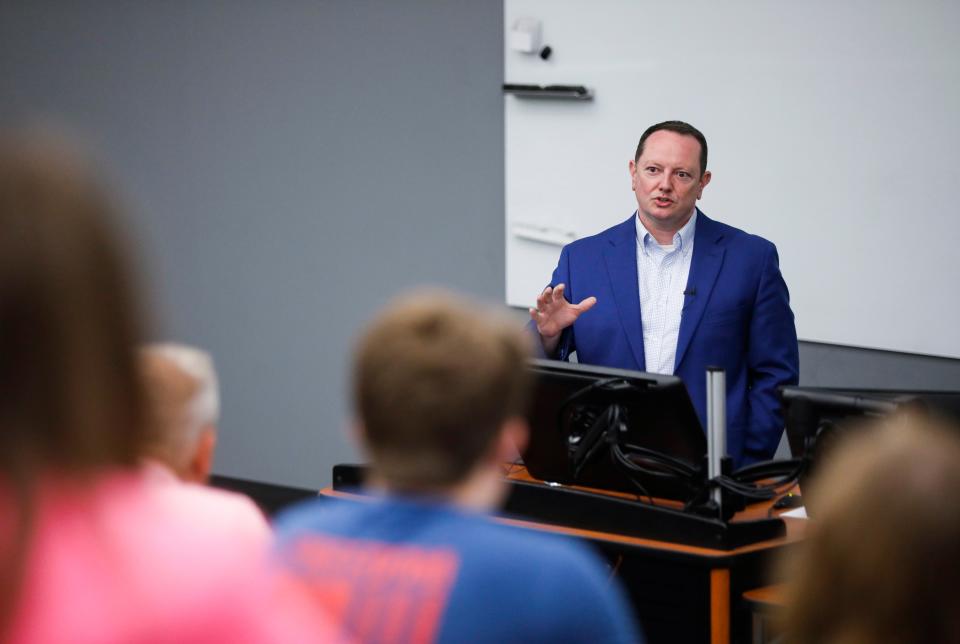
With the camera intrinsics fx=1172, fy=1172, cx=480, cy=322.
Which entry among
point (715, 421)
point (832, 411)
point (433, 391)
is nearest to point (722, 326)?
point (715, 421)

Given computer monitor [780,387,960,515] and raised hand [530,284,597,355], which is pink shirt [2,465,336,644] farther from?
raised hand [530,284,597,355]

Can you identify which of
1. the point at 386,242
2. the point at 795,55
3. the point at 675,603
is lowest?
the point at 675,603

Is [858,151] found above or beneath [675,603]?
above

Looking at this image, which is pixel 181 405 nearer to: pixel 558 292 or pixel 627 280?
pixel 558 292

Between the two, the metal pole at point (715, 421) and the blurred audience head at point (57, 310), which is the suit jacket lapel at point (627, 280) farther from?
the blurred audience head at point (57, 310)

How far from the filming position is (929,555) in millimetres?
1034

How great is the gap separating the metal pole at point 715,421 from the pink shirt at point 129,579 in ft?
5.89

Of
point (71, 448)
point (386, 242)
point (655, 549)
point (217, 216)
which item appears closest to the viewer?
point (71, 448)

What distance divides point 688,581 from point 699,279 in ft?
3.64

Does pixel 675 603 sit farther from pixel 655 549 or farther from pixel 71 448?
pixel 71 448

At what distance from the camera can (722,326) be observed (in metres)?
3.28

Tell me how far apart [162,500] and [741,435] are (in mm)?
2529

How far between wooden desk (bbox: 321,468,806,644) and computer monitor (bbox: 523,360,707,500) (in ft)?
0.55

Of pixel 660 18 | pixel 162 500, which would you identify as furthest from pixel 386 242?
pixel 162 500
